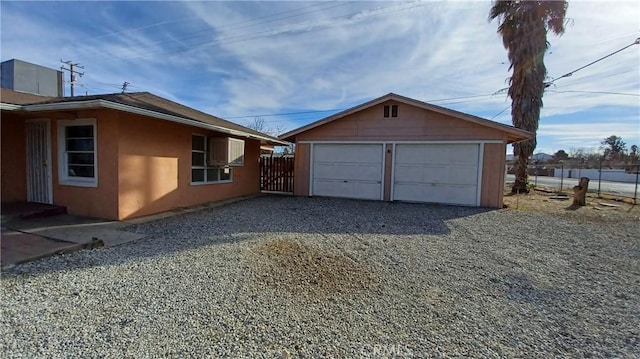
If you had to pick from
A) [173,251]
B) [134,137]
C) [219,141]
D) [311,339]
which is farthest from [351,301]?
[219,141]

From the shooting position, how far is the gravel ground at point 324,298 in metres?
2.30

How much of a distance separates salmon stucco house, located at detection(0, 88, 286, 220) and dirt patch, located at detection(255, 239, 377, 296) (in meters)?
3.70

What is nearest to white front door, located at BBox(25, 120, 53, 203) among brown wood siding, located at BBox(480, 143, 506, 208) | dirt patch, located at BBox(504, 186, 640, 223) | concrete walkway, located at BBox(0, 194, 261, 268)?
concrete walkway, located at BBox(0, 194, 261, 268)

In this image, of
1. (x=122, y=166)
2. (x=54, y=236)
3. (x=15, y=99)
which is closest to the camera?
(x=54, y=236)

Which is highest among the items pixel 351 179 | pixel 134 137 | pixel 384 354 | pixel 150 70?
pixel 150 70

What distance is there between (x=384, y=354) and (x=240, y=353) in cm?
107

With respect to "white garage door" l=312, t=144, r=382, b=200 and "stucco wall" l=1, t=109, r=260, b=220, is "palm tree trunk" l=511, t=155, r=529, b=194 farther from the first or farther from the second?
"stucco wall" l=1, t=109, r=260, b=220

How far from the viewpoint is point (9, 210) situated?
5.99 meters

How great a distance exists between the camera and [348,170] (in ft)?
36.0

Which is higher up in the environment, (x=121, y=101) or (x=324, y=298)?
(x=121, y=101)

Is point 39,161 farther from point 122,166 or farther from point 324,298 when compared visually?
point 324,298

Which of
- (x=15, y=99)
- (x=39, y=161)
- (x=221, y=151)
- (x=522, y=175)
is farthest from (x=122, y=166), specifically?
(x=522, y=175)

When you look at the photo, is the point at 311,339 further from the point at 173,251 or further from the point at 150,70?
the point at 150,70

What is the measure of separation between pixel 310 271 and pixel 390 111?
7.89m
